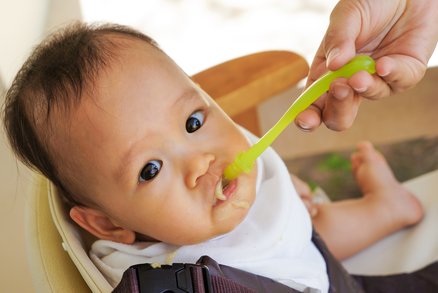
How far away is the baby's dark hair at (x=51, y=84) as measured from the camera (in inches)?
31.4

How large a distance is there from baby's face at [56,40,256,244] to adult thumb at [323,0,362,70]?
0.64 feet

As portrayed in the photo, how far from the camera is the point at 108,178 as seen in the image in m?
0.81

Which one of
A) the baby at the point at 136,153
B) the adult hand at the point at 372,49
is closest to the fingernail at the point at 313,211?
the baby at the point at 136,153

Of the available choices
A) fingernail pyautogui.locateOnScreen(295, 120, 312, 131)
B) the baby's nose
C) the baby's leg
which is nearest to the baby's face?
→ the baby's nose

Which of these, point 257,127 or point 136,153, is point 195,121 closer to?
point 136,153

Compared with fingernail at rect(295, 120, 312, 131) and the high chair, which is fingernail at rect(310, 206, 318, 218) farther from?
fingernail at rect(295, 120, 312, 131)

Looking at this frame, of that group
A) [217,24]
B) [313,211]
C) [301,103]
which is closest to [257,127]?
[313,211]

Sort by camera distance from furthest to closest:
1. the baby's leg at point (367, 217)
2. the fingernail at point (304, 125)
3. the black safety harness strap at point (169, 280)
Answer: the baby's leg at point (367, 217)
the fingernail at point (304, 125)
the black safety harness strap at point (169, 280)

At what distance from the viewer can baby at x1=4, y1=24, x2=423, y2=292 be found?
2.61 feet

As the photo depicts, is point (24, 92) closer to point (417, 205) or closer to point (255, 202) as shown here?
point (255, 202)

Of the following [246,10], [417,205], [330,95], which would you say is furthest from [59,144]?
[246,10]

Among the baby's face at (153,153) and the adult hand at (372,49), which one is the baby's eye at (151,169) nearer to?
the baby's face at (153,153)

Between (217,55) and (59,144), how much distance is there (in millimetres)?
1350

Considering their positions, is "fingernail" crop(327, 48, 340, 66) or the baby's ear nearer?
"fingernail" crop(327, 48, 340, 66)
